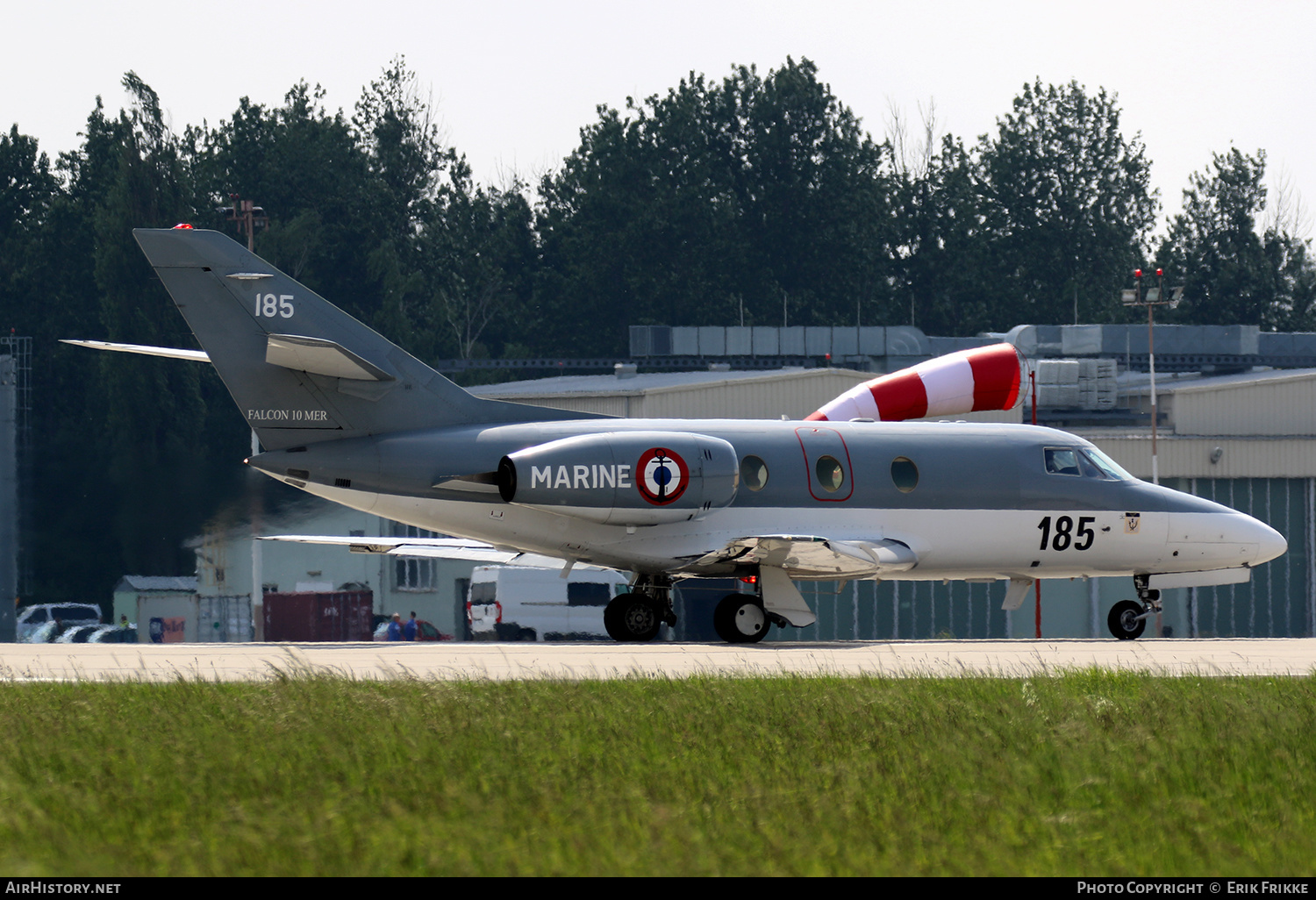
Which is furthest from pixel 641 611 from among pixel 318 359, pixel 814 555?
pixel 318 359

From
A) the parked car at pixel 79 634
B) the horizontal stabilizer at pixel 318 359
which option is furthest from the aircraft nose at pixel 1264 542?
the parked car at pixel 79 634

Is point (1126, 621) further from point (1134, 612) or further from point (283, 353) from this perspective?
point (283, 353)

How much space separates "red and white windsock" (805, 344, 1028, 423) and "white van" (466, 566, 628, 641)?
51.8ft

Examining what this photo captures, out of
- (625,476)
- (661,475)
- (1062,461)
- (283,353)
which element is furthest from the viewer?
(1062,461)

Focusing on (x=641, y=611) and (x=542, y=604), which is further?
(x=542, y=604)

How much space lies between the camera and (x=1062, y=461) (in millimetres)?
25016

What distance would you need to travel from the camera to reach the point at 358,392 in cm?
2216

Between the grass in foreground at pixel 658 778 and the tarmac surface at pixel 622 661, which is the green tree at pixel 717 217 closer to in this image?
the tarmac surface at pixel 622 661

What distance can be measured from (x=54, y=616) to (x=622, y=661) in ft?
130

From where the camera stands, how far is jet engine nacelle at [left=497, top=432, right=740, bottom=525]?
21.8m

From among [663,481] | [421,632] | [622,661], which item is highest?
[663,481]

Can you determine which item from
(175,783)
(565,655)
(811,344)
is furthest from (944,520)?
(811,344)

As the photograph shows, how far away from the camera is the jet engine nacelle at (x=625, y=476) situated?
21797 millimetres

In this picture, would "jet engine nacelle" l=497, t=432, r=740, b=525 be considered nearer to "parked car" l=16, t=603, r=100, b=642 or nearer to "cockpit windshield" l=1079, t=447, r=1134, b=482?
"cockpit windshield" l=1079, t=447, r=1134, b=482
